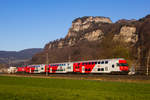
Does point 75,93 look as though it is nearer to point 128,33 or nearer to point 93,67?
point 93,67

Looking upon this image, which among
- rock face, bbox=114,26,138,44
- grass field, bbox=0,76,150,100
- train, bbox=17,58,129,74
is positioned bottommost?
grass field, bbox=0,76,150,100

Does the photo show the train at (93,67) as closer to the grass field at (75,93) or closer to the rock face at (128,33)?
the grass field at (75,93)

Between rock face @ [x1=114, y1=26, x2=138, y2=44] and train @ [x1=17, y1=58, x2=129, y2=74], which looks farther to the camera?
rock face @ [x1=114, y1=26, x2=138, y2=44]

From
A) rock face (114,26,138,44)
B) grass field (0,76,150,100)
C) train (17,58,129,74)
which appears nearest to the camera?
grass field (0,76,150,100)

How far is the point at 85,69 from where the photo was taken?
64438mm

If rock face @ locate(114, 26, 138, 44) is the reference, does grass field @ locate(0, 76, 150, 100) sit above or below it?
below

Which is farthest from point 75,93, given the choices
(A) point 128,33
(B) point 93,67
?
(A) point 128,33

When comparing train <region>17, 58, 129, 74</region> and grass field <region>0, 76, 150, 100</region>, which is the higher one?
train <region>17, 58, 129, 74</region>

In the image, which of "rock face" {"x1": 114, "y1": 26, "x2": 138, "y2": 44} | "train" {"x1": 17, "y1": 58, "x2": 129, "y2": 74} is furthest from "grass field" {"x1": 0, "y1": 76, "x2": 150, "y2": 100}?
"rock face" {"x1": 114, "y1": 26, "x2": 138, "y2": 44}

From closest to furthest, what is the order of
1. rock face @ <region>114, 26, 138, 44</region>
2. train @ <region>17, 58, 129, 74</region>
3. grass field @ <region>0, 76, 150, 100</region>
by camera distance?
grass field @ <region>0, 76, 150, 100</region>, train @ <region>17, 58, 129, 74</region>, rock face @ <region>114, 26, 138, 44</region>

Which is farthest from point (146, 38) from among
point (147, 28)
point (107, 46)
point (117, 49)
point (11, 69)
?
point (11, 69)

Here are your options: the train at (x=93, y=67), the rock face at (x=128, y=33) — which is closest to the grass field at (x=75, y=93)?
the train at (x=93, y=67)

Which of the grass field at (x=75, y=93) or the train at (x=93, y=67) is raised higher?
Answer: the train at (x=93, y=67)

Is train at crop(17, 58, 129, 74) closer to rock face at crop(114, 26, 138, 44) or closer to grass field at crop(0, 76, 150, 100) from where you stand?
grass field at crop(0, 76, 150, 100)
